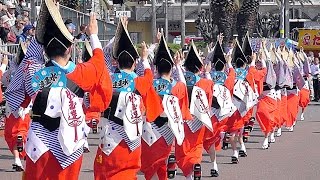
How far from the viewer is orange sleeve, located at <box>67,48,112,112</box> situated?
711 centimetres

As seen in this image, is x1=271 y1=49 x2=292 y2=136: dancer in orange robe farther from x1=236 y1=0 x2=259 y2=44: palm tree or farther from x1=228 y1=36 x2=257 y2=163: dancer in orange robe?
x1=236 y1=0 x2=259 y2=44: palm tree

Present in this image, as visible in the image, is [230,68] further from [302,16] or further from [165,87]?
[302,16]

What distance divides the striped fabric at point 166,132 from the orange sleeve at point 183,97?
0.52 m

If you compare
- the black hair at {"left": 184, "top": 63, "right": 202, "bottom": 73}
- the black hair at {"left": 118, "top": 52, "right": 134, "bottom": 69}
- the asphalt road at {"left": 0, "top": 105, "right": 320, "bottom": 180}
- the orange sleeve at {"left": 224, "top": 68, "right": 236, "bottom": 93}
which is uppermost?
the black hair at {"left": 118, "top": 52, "right": 134, "bottom": 69}

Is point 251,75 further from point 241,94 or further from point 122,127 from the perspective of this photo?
point 122,127

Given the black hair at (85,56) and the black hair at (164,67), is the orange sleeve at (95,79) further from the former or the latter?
the black hair at (85,56)

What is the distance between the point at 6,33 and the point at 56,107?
11.4 m

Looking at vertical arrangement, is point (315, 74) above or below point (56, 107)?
below

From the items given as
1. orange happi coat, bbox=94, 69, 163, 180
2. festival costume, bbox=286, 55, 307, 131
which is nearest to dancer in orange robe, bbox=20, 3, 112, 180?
orange happi coat, bbox=94, 69, 163, 180

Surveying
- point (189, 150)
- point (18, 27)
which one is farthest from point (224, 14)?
point (189, 150)

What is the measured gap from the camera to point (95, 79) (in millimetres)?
7281

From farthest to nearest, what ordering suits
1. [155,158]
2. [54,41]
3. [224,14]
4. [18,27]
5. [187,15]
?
[187,15] → [224,14] → [18,27] → [155,158] → [54,41]

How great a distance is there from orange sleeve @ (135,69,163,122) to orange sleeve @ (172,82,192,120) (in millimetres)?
829

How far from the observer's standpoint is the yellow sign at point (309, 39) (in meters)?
37.3
